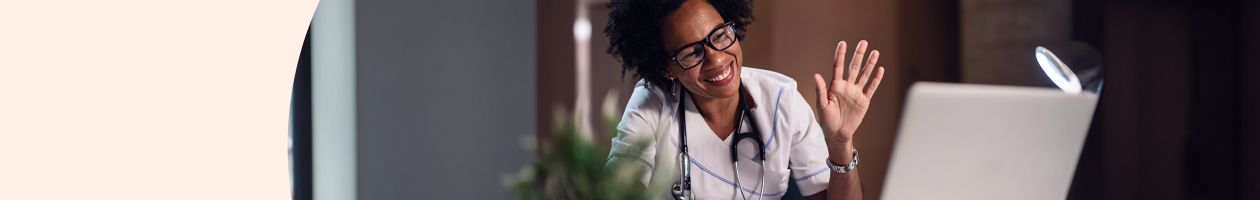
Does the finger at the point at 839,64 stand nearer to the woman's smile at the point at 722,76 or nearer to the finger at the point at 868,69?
the finger at the point at 868,69

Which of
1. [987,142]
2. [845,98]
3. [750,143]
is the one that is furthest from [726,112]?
[987,142]

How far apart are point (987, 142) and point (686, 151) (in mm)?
458

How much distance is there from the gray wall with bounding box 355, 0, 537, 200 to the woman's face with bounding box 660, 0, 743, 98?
508 mm

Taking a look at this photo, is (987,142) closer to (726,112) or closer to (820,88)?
(820,88)

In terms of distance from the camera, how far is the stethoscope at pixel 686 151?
1099 millimetres

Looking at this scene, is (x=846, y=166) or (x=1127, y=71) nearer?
→ (x=1127, y=71)

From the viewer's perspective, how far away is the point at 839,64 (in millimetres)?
1042

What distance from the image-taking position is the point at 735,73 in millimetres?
1065

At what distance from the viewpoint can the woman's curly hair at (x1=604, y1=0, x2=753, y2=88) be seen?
3.40 ft

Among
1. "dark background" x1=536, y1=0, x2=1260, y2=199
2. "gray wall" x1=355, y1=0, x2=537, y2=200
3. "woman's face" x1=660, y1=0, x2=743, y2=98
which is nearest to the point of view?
"dark background" x1=536, y1=0, x2=1260, y2=199

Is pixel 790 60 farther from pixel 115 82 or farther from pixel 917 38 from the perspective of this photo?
pixel 115 82

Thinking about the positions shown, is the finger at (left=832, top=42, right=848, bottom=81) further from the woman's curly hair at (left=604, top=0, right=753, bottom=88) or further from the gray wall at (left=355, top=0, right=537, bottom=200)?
the gray wall at (left=355, top=0, right=537, bottom=200)

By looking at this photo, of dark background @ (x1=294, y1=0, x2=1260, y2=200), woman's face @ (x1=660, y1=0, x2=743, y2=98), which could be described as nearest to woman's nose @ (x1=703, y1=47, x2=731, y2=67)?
woman's face @ (x1=660, y1=0, x2=743, y2=98)

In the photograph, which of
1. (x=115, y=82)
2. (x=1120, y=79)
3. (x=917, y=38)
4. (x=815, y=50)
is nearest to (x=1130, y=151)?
(x=1120, y=79)
